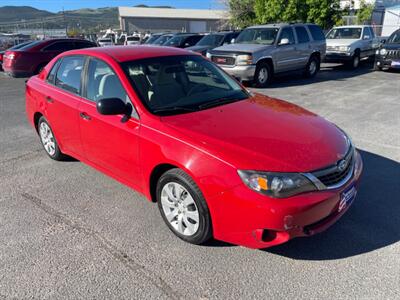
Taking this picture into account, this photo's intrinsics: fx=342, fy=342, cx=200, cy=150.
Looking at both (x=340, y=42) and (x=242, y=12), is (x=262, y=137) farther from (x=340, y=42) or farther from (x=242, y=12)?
(x=242, y=12)

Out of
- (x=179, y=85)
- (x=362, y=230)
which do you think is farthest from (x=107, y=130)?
(x=362, y=230)

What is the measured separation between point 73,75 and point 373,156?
4.23m

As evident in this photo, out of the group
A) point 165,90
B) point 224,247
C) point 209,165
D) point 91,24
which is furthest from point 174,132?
point 91,24

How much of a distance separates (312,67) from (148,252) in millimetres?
11824

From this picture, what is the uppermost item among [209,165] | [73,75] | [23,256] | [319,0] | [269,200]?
[319,0]

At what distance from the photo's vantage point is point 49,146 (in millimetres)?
4957

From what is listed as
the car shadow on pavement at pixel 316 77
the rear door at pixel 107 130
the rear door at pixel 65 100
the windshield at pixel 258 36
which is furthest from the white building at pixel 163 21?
the rear door at pixel 107 130

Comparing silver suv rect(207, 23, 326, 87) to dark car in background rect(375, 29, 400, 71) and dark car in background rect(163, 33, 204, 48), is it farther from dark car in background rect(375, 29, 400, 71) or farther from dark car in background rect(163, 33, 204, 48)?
dark car in background rect(163, 33, 204, 48)

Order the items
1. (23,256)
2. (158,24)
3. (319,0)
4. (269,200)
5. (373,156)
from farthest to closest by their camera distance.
Answer: (158,24)
(319,0)
(373,156)
(23,256)
(269,200)

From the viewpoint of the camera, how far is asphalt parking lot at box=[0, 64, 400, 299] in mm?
2547

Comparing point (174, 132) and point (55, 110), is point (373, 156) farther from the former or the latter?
point (55, 110)

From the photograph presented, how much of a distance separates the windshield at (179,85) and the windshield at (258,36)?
7.96 meters

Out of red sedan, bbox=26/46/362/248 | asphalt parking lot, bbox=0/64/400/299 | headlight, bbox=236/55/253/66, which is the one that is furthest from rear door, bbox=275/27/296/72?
red sedan, bbox=26/46/362/248

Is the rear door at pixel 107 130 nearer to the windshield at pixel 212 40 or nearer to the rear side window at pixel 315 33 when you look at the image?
the rear side window at pixel 315 33
